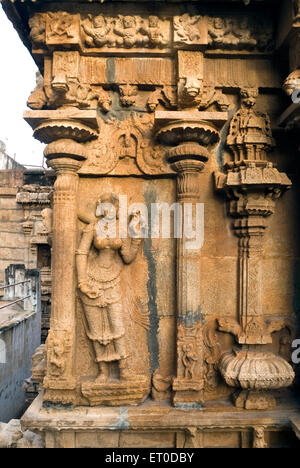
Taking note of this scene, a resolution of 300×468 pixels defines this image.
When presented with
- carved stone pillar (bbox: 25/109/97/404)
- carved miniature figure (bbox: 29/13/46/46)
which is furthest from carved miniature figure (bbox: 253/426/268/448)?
carved miniature figure (bbox: 29/13/46/46)

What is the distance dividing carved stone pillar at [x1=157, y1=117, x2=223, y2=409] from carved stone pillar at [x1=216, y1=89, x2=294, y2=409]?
35cm

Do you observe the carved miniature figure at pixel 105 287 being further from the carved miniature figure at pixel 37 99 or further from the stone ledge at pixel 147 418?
the carved miniature figure at pixel 37 99

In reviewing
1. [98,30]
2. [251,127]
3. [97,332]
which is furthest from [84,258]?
[98,30]

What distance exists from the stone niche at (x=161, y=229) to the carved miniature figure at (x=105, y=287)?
2 cm

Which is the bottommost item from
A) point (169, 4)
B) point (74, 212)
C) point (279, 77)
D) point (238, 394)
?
point (238, 394)

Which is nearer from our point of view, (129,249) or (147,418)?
(147,418)

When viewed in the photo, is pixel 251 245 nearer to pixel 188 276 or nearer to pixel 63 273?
pixel 188 276

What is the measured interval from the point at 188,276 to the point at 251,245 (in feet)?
2.93

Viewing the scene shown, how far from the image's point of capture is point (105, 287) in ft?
14.5

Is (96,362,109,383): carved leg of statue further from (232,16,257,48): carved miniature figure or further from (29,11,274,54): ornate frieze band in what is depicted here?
(232,16,257,48): carved miniature figure

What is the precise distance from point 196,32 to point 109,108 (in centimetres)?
140

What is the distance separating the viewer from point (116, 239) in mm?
4387

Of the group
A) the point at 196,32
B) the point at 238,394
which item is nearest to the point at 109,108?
the point at 196,32
